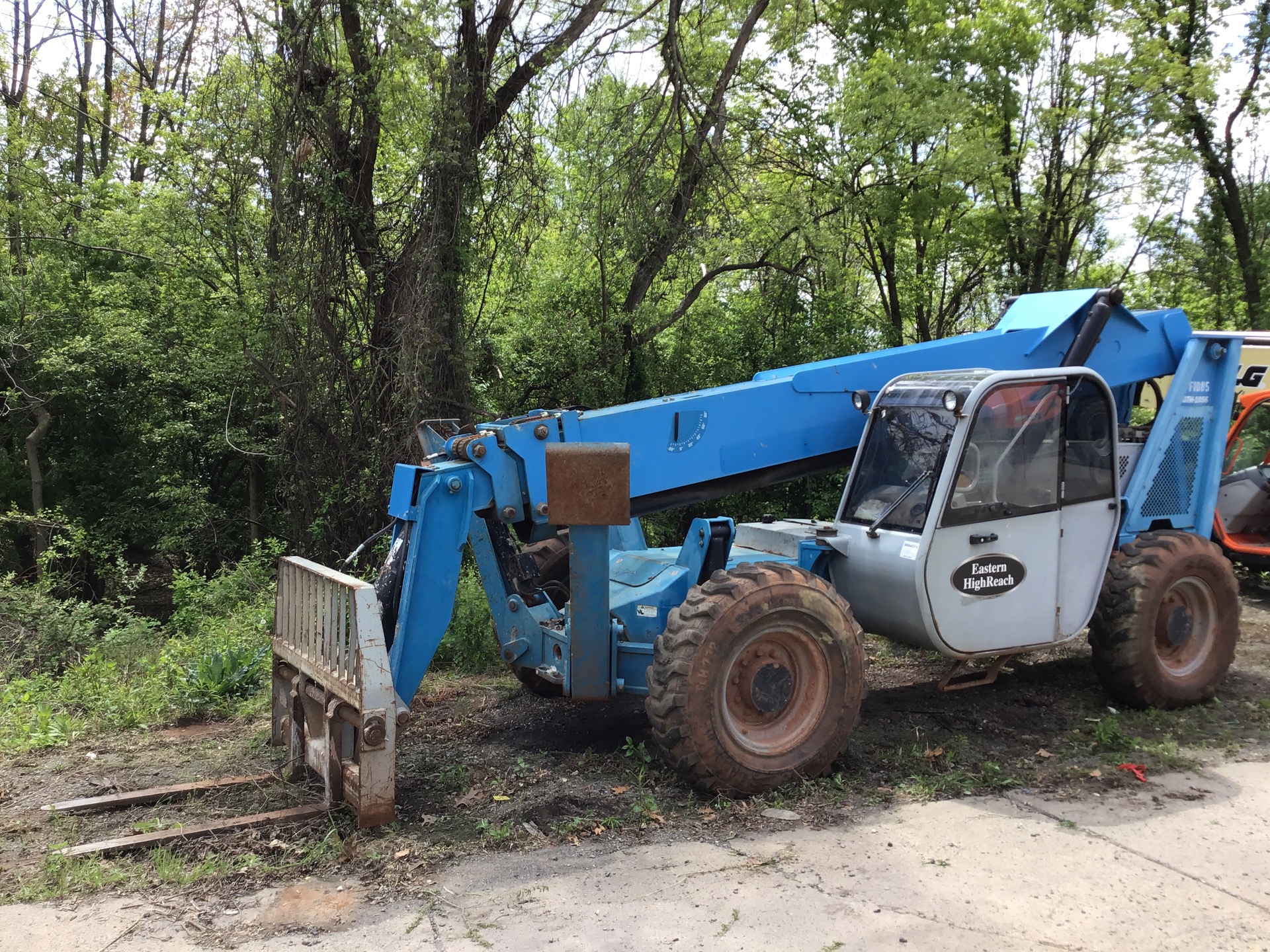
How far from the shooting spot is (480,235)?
9375 millimetres

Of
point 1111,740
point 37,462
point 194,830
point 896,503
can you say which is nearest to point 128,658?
point 194,830

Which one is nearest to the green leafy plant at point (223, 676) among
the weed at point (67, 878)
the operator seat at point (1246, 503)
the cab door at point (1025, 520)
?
the weed at point (67, 878)

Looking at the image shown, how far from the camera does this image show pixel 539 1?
8.88m

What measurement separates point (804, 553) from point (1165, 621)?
8.58 feet

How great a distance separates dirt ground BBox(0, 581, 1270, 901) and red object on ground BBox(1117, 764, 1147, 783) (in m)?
0.02

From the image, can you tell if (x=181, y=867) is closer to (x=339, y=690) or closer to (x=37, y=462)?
(x=339, y=690)

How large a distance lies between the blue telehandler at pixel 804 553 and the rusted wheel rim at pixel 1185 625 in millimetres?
19

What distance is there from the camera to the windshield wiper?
5.48 metres

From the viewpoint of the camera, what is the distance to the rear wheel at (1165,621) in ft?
20.2

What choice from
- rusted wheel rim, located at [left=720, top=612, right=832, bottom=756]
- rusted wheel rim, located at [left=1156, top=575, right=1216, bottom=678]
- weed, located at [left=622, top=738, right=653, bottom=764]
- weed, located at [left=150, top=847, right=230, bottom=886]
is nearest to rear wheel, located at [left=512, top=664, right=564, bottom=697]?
weed, located at [left=622, top=738, right=653, bottom=764]

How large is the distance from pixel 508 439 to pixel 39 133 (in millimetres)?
16678

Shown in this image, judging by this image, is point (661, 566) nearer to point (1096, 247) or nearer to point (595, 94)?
point (595, 94)

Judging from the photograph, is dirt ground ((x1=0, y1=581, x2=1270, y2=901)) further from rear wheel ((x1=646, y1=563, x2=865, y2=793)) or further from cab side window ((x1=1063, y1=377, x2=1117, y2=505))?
cab side window ((x1=1063, y1=377, x2=1117, y2=505))

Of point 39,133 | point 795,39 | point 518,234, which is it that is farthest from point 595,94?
point 39,133
